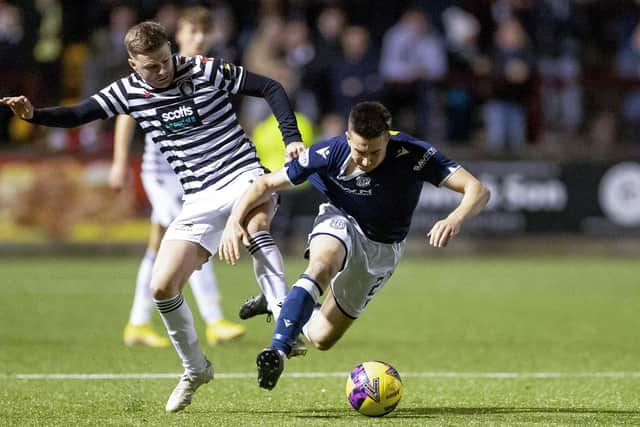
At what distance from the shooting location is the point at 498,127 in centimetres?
1789

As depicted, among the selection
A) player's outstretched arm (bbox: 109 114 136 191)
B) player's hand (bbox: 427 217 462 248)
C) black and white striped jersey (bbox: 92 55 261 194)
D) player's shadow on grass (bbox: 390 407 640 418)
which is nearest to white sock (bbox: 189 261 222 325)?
player's outstretched arm (bbox: 109 114 136 191)

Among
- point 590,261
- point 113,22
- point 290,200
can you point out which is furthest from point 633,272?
point 113,22

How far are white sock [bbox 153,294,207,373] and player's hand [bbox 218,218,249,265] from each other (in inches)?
17.9

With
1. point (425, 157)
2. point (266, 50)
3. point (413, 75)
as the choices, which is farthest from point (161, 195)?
point (413, 75)

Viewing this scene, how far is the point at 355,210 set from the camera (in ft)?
23.7

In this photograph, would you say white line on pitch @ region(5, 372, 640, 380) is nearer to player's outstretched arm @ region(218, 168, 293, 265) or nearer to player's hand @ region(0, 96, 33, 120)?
player's outstretched arm @ region(218, 168, 293, 265)

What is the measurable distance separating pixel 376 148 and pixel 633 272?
10.3 metres

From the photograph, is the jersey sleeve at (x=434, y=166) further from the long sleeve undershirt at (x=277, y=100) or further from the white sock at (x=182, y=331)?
the white sock at (x=182, y=331)

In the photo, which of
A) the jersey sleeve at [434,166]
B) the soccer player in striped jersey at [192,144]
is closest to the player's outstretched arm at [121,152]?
the soccer player in striped jersey at [192,144]

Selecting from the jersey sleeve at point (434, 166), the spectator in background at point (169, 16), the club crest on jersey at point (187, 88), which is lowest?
the spectator in background at point (169, 16)

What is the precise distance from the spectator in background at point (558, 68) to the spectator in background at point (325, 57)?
3036mm

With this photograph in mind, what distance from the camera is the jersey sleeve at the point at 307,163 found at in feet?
22.2

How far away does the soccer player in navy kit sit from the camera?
6457 millimetres

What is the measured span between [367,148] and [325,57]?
35.9 ft
